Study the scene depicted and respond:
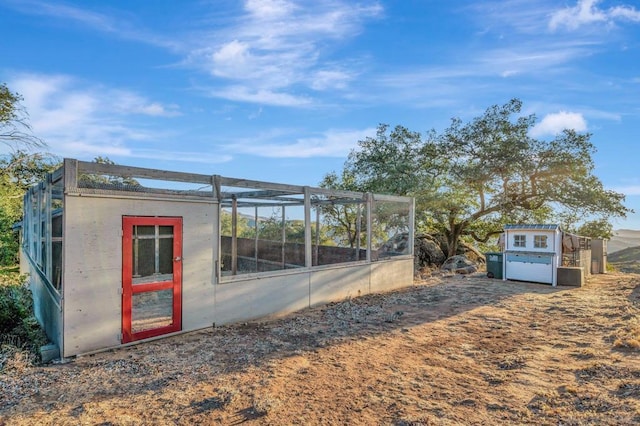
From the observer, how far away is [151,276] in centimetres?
463

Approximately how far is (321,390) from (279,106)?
8429 millimetres

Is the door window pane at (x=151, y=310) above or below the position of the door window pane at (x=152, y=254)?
below

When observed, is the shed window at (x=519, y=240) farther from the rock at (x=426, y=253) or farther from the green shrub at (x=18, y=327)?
the green shrub at (x=18, y=327)

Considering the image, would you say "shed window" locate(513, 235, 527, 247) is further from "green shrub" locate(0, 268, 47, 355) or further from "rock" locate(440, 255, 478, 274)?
"green shrub" locate(0, 268, 47, 355)

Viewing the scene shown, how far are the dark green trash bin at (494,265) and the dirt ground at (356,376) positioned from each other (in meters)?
4.69

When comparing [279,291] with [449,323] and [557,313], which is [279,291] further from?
[557,313]

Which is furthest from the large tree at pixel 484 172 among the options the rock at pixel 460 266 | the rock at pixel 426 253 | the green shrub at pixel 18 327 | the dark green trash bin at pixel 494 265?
the green shrub at pixel 18 327

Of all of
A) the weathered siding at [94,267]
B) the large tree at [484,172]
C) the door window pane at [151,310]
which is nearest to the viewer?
the weathered siding at [94,267]

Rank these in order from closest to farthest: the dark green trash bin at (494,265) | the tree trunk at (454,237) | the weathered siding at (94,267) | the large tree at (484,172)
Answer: the weathered siding at (94,267) → the dark green trash bin at (494,265) → the large tree at (484,172) → the tree trunk at (454,237)

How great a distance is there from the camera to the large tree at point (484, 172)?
1267 centimetres

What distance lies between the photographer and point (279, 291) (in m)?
6.17

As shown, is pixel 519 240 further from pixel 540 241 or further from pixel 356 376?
pixel 356 376

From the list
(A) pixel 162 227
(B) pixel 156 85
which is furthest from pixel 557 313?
(B) pixel 156 85

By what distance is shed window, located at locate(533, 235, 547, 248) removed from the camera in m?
9.86
